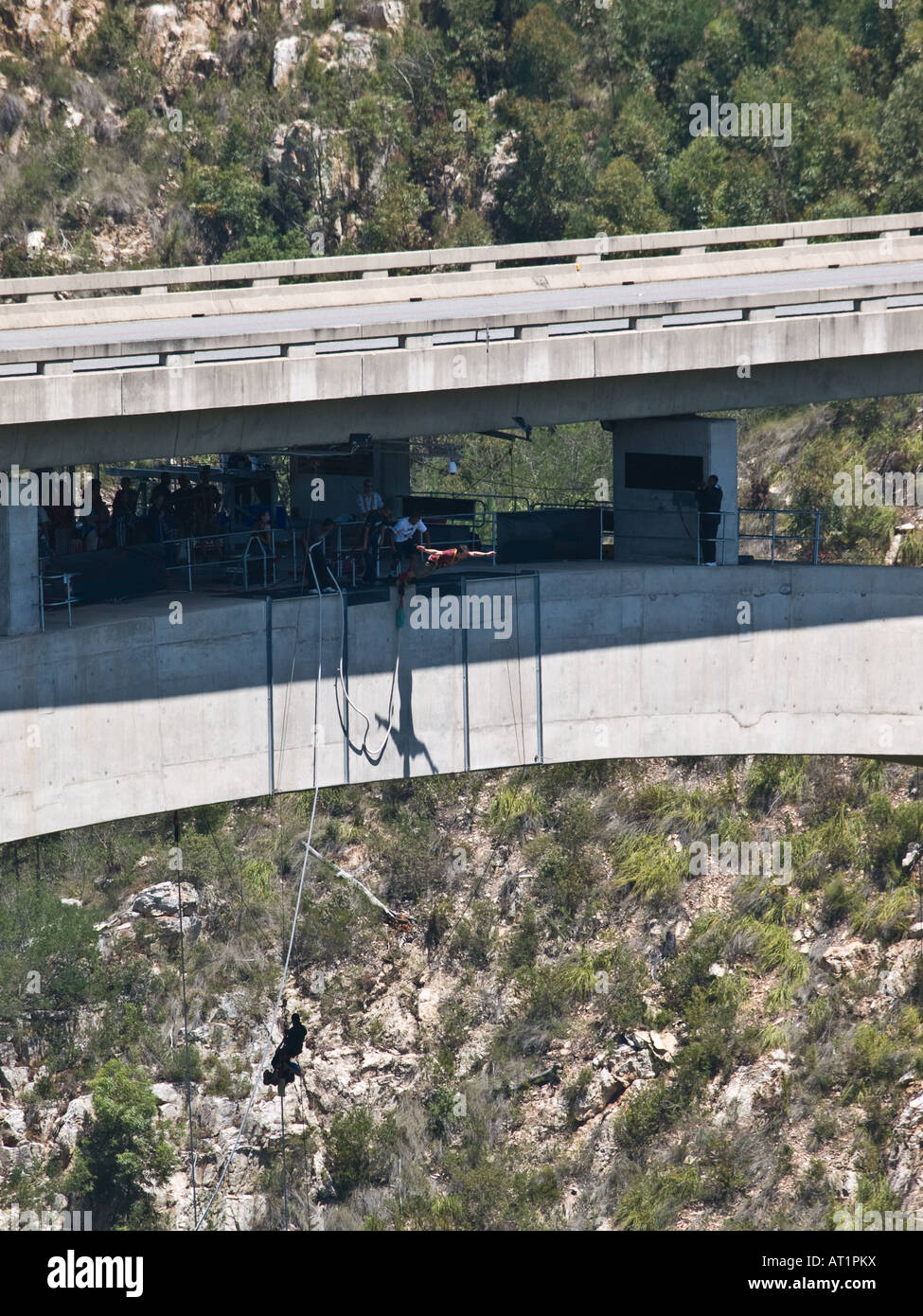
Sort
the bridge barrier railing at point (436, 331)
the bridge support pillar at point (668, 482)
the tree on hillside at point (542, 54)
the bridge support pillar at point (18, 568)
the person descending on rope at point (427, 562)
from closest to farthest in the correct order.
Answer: the bridge barrier railing at point (436, 331) < the bridge support pillar at point (18, 568) < the person descending on rope at point (427, 562) < the bridge support pillar at point (668, 482) < the tree on hillside at point (542, 54)

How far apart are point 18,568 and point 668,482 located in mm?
11223

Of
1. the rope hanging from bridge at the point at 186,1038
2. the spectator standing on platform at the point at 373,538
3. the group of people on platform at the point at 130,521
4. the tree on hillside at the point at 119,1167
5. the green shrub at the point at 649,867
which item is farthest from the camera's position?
the green shrub at the point at 649,867

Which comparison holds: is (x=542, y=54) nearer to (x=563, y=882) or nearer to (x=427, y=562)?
(x=563, y=882)

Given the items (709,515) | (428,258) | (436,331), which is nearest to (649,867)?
(428,258)

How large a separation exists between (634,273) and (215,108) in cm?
2804

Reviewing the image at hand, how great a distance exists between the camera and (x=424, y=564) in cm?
2766

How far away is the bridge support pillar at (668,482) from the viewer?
2923cm

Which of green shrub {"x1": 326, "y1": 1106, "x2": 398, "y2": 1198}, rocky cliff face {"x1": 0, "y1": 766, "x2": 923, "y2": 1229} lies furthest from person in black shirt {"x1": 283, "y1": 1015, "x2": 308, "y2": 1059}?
rocky cliff face {"x1": 0, "y1": 766, "x2": 923, "y2": 1229}

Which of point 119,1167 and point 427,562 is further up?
point 427,562

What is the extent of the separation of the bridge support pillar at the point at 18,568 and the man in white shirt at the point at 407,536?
5653mm

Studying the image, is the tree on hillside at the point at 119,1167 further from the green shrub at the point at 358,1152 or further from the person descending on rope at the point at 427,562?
the person descending on rope at the point at 427,562

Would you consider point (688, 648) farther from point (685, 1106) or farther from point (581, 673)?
point (685, 1106)

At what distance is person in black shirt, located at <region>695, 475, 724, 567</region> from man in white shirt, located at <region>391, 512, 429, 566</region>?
14.9ft

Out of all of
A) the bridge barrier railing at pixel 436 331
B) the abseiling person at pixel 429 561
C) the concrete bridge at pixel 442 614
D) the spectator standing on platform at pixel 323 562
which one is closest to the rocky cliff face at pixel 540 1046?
the concrete bridge at pixel 442 614
